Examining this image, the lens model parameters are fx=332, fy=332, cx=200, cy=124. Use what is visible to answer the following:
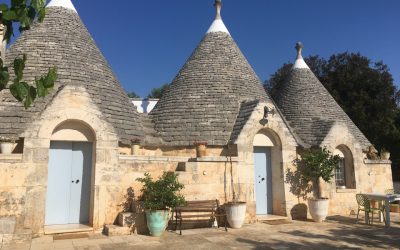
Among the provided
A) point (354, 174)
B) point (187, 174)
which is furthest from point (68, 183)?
point (354, 174)

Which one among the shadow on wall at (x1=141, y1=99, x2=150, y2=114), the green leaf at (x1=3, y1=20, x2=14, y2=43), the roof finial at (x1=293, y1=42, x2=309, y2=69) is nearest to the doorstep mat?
the green leaf at (x1=3, y1=20, x2=14, y2=43)

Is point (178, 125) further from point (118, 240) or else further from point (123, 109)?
point (118, 240)

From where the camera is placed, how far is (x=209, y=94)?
1289 centimetres

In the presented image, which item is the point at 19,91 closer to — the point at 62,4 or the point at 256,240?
the point at 256,240

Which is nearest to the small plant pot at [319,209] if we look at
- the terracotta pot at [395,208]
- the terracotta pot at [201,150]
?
the terracotta pot at [201,150]

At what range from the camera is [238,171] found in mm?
10531

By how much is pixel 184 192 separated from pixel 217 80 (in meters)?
5.45

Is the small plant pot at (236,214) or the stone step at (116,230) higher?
the small plant pot at (236,214)

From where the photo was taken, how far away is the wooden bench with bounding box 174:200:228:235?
906 centimetres

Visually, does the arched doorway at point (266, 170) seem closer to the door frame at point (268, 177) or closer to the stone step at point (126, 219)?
the door frame at point (268, 177)

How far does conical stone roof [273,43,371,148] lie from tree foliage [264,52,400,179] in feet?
30.0

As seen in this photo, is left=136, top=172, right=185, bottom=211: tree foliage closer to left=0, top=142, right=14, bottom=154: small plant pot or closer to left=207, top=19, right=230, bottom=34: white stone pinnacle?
left=0, top=142, right=14, bottom=154: small plant pot

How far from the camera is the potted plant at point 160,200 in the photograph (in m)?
8.46

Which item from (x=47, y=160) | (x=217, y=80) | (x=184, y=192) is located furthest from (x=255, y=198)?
(x=47, y=160)
